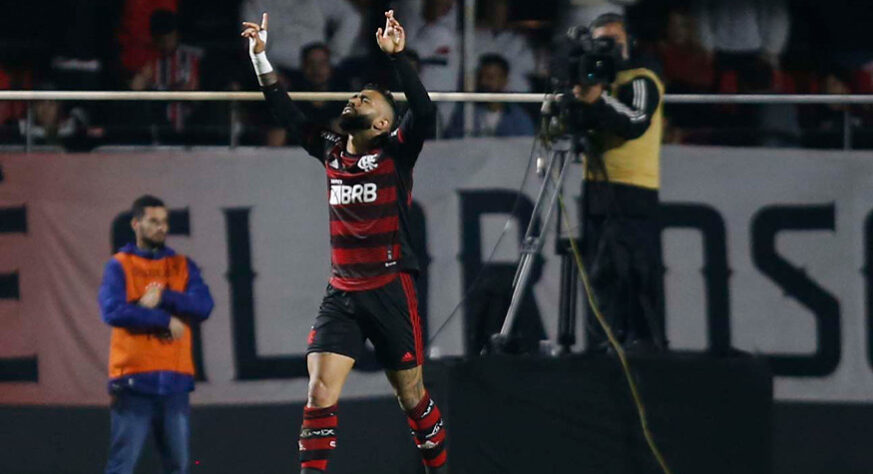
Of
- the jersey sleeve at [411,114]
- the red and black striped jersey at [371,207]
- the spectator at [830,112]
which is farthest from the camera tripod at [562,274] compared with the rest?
the spectator at [830,112]

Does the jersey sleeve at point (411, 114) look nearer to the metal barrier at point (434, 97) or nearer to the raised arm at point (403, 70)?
the raised arm at point (403, 70)

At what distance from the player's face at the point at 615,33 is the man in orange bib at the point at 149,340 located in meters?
2.71

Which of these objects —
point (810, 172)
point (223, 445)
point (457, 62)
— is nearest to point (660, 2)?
point (457, 62)

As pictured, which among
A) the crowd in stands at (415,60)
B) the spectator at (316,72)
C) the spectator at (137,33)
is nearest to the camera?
the crowd in stands at (415,60)

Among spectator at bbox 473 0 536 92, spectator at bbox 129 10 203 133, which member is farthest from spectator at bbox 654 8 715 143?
spectator at bbox 129 10 203 133

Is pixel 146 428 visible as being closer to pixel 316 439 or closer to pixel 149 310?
pixel 149 310

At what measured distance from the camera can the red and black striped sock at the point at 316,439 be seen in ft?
26.0

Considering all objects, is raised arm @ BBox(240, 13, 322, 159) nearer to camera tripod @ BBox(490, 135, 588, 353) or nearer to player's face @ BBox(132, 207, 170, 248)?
camera tripod @ BBox(490, 135, 588, 353)

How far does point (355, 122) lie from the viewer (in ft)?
26.6

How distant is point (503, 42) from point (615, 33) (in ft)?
8.36

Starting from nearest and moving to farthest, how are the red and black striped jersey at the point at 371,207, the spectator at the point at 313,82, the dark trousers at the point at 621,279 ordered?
the red and black striped jersey at the point at 371,207 < the dark trousers at the point at 621,279 < the spectator at the point at 313,82

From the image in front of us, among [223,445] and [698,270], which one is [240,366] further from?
[698,270]

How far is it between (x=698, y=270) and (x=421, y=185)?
178 cm

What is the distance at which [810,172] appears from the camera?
407 inches
